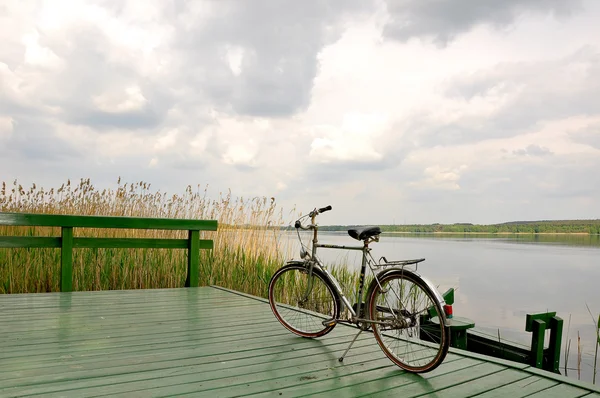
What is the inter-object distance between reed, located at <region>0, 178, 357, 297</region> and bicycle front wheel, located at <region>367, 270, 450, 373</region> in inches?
162

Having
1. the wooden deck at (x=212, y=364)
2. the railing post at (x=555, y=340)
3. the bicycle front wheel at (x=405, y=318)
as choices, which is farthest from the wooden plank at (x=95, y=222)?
the railing post at (x=555, y=340)

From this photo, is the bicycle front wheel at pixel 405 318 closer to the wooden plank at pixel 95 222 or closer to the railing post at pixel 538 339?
the railing post at pixel 538 339

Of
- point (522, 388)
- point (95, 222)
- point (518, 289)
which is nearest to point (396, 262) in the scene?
point (522, 388)

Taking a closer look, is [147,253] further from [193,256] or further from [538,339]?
[538,339]

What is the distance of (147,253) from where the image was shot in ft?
21.6

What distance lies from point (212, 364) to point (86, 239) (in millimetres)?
3427

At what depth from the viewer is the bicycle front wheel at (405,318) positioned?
246cm

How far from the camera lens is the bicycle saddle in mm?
2705

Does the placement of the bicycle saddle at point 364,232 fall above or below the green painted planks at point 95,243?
above

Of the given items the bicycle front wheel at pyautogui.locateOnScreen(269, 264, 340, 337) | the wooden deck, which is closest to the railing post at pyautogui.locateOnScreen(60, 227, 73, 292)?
the wooden deck

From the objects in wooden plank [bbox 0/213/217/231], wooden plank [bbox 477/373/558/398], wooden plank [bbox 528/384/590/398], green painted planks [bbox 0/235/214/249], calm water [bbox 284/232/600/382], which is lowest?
calm water [bbox 284/232/600/382]

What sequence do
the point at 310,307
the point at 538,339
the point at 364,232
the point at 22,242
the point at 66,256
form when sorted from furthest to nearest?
the point at 66,256, the point at 22,242, the point at 538,339, the point at 310,307, the point at 364,232

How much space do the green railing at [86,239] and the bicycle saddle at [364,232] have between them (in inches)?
134

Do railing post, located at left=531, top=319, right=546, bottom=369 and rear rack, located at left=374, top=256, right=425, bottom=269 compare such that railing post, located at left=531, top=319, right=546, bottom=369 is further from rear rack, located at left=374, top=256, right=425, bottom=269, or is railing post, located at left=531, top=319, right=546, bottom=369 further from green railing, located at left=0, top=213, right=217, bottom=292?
green railing, located at left=0, top=213, right=217, bottom=292
